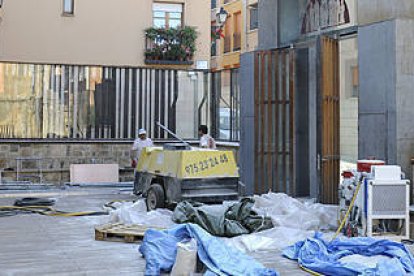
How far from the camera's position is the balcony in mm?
22391

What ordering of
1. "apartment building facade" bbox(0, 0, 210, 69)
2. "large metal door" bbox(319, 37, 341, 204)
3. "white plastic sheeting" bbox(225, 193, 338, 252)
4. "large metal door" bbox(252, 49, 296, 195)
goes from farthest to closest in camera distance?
"apartment building facade" bbox(0, 0, 210, 69), "large metal door" bbox(252, 49, 296, 195), "large metal door" bbox(319, 37, 341, 204), "white plastic sheeting" bbox(225, 193, 338, 252)

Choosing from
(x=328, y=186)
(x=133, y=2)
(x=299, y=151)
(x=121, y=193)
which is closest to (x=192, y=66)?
(x=133, y=2)

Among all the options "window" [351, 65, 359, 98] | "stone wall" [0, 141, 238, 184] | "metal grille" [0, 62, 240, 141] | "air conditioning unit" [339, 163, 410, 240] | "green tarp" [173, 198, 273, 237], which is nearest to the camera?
"air conditioning unit" [339, 163, 410, 240]

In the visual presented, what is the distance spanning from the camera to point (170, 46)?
2250cm

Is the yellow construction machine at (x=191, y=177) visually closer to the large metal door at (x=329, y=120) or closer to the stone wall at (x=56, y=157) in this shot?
the large metal door at (x=329, y=120)

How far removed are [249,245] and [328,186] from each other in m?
3.77

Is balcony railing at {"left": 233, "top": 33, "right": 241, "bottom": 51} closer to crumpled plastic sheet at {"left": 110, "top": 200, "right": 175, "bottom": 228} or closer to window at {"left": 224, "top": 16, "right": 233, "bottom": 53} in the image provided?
window at {"left": 224, "top": 16, "right": 233, "bottom": 53}

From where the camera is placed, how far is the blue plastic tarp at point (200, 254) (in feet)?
19.4

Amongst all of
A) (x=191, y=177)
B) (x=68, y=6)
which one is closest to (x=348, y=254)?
(x=191, y=177)

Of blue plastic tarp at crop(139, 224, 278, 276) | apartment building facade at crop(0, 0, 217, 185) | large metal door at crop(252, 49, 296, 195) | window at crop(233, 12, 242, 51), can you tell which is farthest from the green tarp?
window at crop(233, 12, 242, 51)

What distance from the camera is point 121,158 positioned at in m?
17.4

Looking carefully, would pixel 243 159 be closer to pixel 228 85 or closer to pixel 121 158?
pixel 228 85

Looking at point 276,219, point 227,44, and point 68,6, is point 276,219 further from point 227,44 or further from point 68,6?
point 227,44

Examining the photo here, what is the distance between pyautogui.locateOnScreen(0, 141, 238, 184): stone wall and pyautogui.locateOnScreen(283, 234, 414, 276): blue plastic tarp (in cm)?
888
